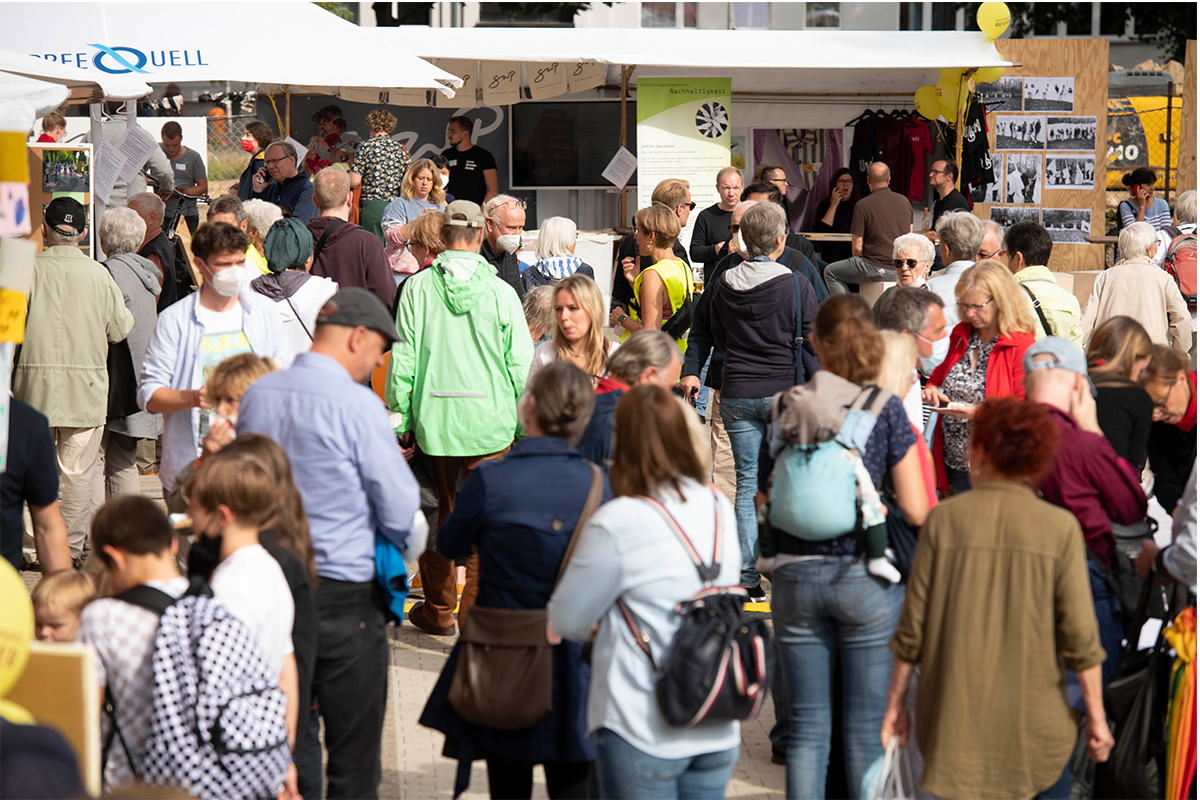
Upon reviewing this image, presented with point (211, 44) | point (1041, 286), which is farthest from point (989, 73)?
point (211, 44)

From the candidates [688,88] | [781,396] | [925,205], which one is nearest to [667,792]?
[781,396]

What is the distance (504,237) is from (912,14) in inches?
983

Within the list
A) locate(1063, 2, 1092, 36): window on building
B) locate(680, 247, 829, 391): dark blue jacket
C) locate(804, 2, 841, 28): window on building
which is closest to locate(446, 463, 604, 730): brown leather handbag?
locate(680, 247, 829, 391): dark blue jacket

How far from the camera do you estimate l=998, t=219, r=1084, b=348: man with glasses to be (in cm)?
566

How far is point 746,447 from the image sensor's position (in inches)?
235

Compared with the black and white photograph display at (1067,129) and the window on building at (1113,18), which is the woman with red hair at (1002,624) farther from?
the window on building at (1113,18)

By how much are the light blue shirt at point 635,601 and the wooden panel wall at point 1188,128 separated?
41.8 ft

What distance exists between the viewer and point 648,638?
2914 mm

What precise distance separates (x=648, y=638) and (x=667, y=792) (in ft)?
1.26

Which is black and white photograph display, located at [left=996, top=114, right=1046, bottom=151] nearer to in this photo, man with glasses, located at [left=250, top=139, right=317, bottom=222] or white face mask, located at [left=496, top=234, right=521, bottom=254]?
man with glasses, located at [left=250, top=139, right=317, bottom=222]

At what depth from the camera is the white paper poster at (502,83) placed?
12859 mm

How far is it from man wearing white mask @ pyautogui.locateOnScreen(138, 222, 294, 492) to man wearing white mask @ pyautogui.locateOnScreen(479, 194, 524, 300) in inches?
84.3

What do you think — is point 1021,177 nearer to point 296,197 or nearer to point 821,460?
point 296,197

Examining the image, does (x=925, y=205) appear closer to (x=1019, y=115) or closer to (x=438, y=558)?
(x=1019, y=115)
